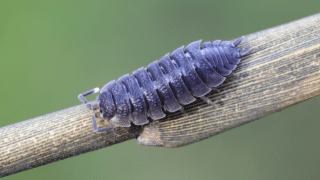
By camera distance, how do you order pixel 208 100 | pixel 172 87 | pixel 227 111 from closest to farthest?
1. pixel 227 111
2. pixel 208 100
3. pixel 172 87

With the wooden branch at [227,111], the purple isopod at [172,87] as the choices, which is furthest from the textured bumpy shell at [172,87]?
the wooden branch at [227,111]

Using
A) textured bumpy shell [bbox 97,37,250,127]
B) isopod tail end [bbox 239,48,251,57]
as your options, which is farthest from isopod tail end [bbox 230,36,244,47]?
isopod tail end [bbox 239,48,251,57]

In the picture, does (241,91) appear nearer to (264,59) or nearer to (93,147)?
(264,59)

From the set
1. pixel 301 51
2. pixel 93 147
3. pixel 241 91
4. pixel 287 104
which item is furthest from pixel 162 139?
pixel 301 51

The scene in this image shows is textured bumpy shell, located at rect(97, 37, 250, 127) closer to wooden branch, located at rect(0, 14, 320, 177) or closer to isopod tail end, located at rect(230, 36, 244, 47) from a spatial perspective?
isopod tail end, located at rect(230, 36, 244, 47)

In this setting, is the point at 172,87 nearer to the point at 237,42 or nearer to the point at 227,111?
the point at 227,111

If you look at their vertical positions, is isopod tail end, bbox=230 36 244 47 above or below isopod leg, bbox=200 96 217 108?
above

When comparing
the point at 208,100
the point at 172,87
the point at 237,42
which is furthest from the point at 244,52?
the point at 172,87

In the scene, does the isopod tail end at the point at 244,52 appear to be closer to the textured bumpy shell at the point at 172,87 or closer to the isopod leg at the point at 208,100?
the textured bumpy shell at the point at 172,87
